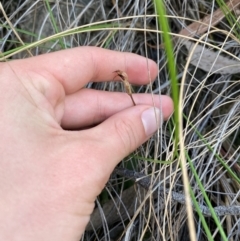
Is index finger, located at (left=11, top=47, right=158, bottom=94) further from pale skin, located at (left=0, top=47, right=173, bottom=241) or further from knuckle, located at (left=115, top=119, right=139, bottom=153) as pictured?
knuckle, located at (left=115, top=119, right=139, bottom=153)

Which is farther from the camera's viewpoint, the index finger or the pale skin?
the index finger

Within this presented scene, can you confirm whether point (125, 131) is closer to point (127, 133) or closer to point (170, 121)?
point (127, 133)

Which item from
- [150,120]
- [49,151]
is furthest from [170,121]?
[49,151]

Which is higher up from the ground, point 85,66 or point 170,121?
point 85,66

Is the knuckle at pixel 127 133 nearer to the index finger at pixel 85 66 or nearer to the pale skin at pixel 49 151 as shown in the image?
the pale skin at pixel 49 151

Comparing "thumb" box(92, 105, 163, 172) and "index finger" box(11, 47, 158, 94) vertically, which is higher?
"index finger" box(11, 47, 158, 94)

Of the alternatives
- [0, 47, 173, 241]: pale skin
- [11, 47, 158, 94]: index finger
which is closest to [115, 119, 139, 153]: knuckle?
[0, 47, 173, 241]: pale skin

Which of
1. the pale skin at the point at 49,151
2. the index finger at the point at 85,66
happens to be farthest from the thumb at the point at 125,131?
the index finger at the point at 85,66
